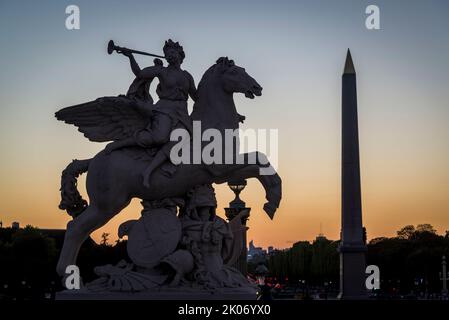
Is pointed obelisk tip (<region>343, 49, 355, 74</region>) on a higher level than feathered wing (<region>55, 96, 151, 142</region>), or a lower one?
higher

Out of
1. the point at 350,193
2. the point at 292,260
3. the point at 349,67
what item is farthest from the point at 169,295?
the point at 292,260

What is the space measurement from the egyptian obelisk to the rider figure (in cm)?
1889

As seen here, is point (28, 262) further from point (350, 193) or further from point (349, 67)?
point (349, 67)

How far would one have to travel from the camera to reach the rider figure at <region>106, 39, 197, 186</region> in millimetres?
14070

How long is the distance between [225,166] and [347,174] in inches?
758

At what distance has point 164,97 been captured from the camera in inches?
572

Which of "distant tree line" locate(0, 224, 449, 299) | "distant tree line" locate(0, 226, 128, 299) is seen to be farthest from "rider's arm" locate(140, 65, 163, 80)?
"distant tree line" locate(0, 226, 128, 299)

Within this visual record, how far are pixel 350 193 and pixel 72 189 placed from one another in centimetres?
1951

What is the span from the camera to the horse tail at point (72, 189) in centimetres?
1466

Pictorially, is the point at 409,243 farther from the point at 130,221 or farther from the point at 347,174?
the point at 130,221

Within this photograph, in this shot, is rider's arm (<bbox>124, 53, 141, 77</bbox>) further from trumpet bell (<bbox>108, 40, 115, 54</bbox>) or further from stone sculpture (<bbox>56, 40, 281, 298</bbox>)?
trumpet bell (<bbox>108, 40, 115, 54</bbox>)

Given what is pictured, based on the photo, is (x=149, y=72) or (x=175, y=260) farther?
(x=149, y=72)
